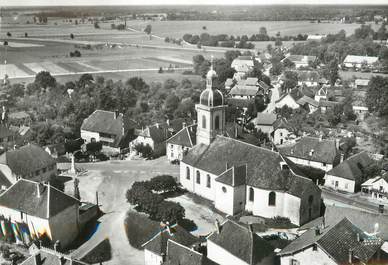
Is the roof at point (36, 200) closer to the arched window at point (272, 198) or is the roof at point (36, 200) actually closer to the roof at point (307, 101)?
the arched window at point (272, 198)

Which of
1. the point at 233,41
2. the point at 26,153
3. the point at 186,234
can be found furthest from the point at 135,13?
the point at 186,234

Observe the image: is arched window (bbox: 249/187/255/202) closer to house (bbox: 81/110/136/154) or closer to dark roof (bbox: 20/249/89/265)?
dark roof (bbox: 20/249/89/265)

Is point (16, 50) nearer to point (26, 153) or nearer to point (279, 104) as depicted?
point (26, 153)

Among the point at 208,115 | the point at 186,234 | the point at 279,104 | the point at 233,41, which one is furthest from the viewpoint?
the point at 233,41

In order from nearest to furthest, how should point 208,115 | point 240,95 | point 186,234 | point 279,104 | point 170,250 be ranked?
1. point 170,250
2. point 186,234
3. point 208,115
4. point 279,104
5. point 240,95

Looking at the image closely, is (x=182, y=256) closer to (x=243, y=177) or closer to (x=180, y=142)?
(x=243, y=177)
